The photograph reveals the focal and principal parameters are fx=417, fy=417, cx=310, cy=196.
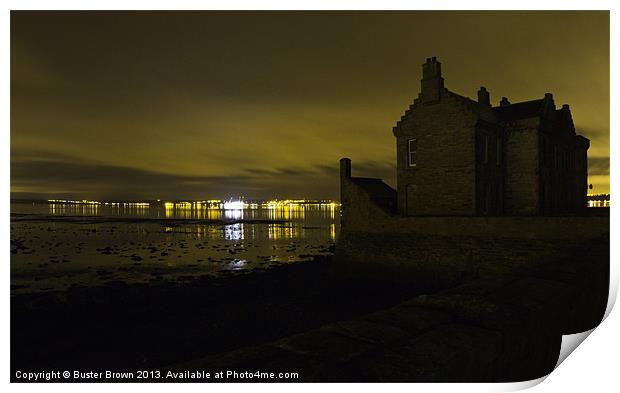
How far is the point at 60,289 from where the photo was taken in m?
19.0

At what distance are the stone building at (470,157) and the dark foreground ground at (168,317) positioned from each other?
4812mm

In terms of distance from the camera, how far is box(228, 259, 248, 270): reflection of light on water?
2705cm

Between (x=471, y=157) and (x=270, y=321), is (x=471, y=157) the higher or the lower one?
the higher one

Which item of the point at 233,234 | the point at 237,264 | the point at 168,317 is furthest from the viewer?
the point at 233,234

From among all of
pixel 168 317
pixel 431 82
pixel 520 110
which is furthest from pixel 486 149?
pixel 168 317

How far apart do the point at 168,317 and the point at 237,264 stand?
14.2m

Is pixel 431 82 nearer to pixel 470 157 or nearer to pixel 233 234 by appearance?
pixel 470 157

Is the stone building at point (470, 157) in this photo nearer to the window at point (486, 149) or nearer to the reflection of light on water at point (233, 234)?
the window at point (486, 149)

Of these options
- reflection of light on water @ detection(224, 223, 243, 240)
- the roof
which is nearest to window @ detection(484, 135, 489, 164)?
the roof

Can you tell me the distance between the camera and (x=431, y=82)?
18.9 meters
